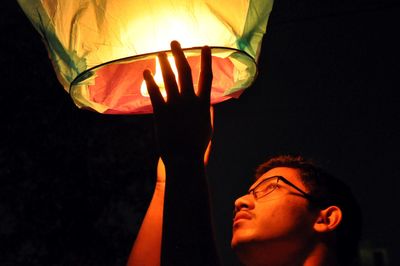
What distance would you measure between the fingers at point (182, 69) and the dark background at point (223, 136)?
7.43 feet

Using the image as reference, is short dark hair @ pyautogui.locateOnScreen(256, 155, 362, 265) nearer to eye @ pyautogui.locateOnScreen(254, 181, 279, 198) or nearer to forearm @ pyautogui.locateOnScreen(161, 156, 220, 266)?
eye @ pyautogui.locateOnScreen(254, 181, 279, 198)

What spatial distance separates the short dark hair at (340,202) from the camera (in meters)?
1.64

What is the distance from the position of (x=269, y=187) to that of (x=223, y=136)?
2454 millimetres

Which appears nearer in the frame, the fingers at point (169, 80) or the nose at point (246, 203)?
the fingers at point (169, 80)

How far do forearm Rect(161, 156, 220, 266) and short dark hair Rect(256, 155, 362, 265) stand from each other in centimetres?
87

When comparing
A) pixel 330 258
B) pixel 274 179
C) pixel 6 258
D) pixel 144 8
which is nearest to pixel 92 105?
pixel 144 8

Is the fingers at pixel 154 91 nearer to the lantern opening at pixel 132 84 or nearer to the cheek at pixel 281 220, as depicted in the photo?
the lantern opening at pixel 132 84

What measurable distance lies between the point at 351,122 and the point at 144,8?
326cm

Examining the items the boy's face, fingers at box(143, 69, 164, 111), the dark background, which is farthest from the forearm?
the dark background

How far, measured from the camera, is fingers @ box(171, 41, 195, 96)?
912mm

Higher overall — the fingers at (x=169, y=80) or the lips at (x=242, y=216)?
the fingers at (x=169, y=80)

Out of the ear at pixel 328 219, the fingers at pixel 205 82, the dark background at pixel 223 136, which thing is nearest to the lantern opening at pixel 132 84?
the fingers at pixel 205 82

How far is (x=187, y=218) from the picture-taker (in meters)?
0.92

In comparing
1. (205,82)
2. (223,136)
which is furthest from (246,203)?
(223,136)
